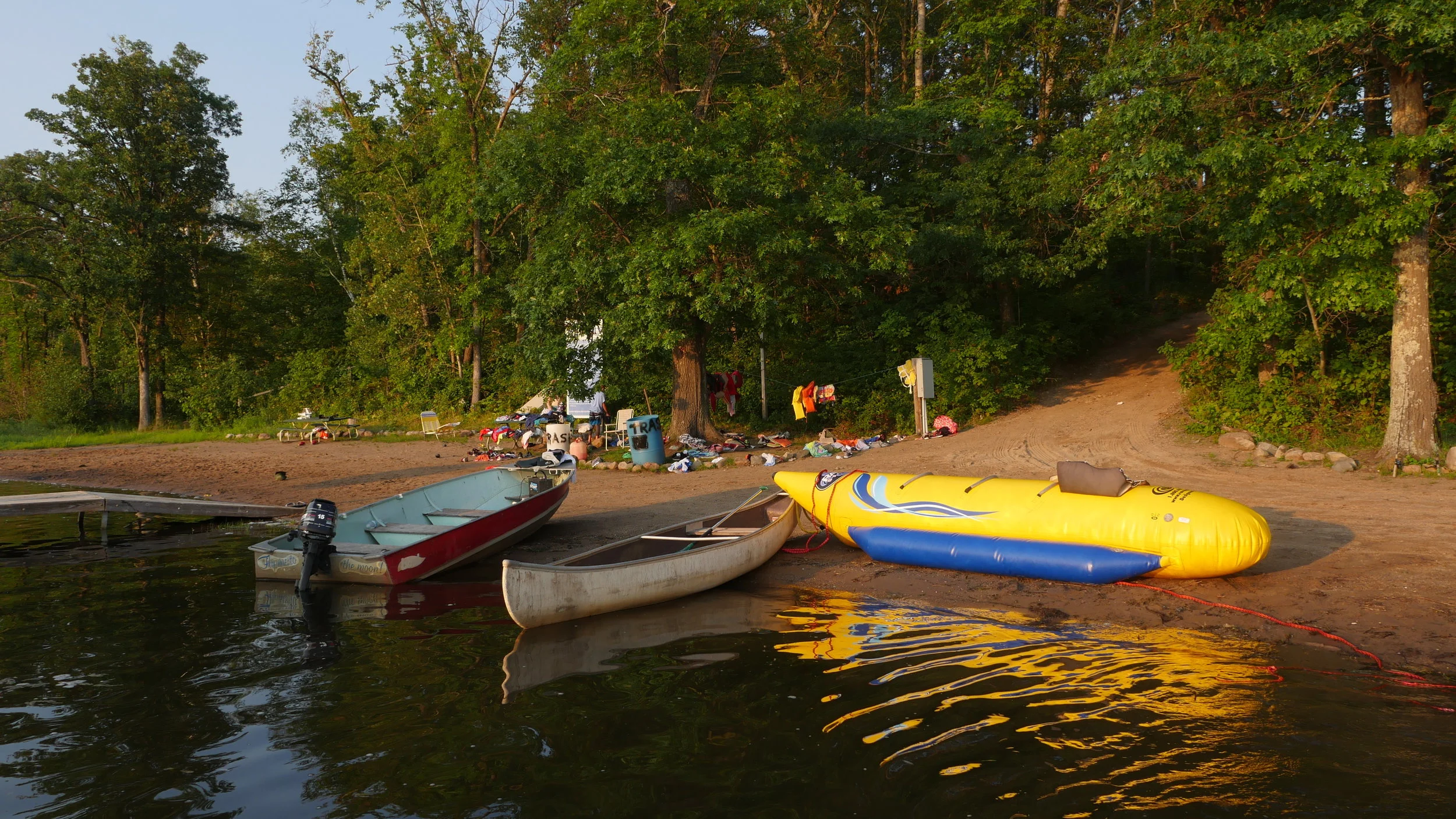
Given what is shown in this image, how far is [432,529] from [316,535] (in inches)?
68.3

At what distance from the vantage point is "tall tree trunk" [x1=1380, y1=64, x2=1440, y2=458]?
12.1 meters

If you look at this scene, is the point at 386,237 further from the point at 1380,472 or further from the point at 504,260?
the point at 1380,472

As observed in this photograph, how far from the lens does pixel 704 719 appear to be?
19.7ft

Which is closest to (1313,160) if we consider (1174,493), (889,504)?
(1174,493)

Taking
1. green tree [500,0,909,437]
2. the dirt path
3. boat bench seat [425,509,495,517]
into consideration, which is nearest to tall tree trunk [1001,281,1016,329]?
the dirt path

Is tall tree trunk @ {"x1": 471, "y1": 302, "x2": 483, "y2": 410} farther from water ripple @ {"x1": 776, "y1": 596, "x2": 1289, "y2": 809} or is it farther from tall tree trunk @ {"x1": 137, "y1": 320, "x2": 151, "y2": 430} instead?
water ripple @ {"x1": 776, "y1": 596, "x2": 1289, "y2": 809}

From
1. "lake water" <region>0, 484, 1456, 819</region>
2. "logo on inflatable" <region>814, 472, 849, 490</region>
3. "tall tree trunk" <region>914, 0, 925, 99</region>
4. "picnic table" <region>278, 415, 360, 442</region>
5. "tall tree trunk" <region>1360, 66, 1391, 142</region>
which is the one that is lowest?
"lake water" <region>0, 484, 1456, 819</region>

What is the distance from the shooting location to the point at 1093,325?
2469 cm

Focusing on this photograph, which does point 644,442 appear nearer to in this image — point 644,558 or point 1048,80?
point 644,558

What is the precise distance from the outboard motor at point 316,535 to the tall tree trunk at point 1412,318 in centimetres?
1435

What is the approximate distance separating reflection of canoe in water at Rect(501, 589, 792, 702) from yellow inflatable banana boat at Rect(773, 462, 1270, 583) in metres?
1.59

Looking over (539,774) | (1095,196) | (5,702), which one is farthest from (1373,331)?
(5,702)

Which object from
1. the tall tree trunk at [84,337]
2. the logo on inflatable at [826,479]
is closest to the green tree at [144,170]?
the tall tree trunk at [84,337]

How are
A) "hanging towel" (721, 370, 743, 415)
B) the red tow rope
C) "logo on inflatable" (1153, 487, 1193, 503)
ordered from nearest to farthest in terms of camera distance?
1. the red tow rope
2. "logo on inflatable" (1153, 487, 1193, 503)
3. "hanging towel" (721, 370, 743, 415)
